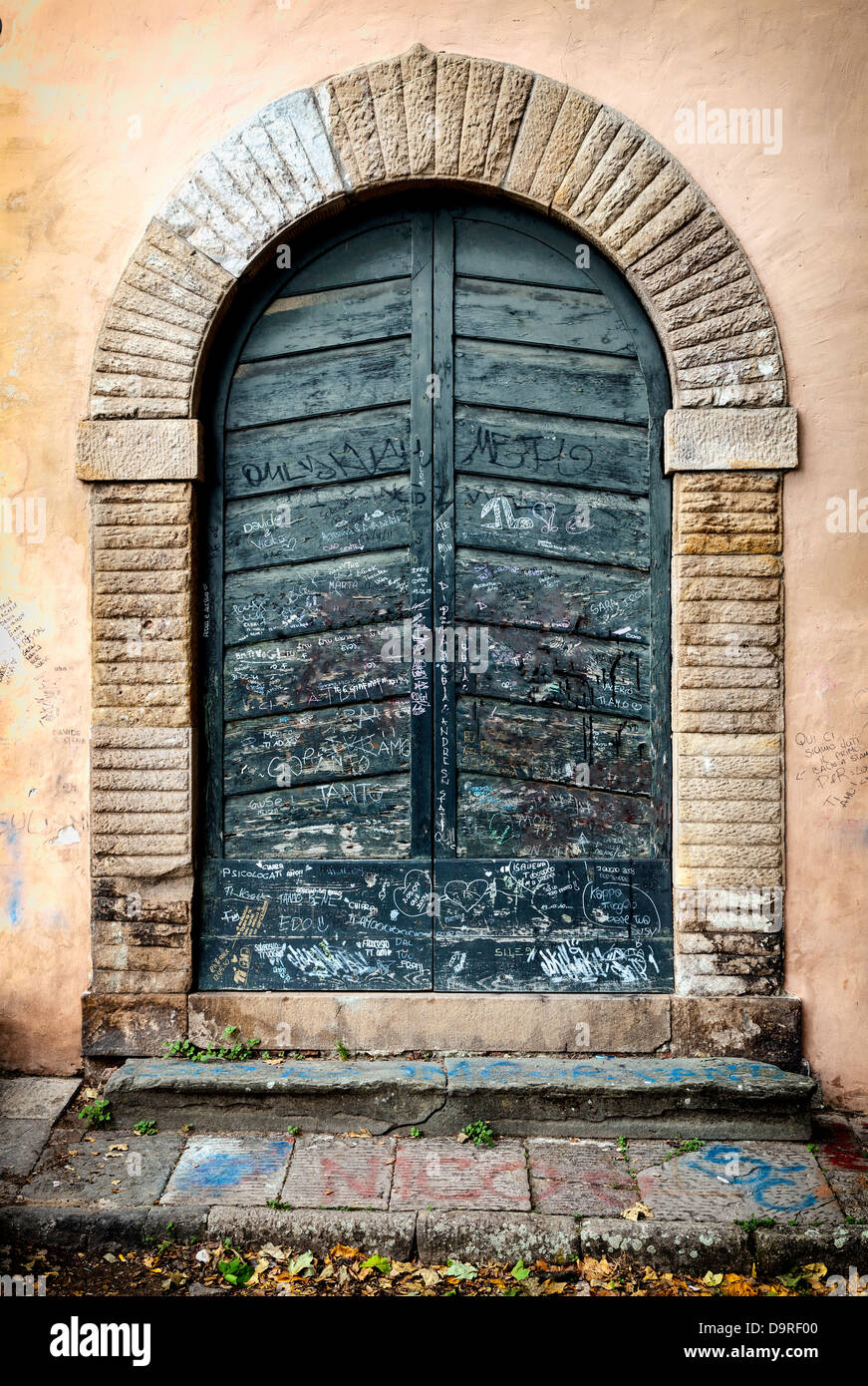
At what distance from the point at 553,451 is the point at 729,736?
54.1 inches

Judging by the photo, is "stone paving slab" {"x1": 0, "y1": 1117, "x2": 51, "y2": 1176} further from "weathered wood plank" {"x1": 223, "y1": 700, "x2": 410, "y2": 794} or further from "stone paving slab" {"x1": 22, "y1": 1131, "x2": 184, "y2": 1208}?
"weathered wood plank" {"x1": 223, "y1": 700, "x2": 410, "y2": 794}

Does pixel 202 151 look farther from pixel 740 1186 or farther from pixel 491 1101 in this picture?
pixel 740 1186

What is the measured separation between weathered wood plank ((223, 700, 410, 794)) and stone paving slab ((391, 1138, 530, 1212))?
57.3 inches

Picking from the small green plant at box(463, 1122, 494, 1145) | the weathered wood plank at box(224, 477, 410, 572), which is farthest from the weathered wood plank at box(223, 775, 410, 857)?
the small green plant at box(463, 1122, 494, 1145)

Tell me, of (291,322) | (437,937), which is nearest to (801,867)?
(437,937)

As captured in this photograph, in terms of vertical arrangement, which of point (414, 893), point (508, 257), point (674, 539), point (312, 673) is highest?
point (508, 257)

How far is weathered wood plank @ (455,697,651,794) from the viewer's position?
4.12 meters

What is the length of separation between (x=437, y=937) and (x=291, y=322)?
263 cm

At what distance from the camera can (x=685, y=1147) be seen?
11.7 feet

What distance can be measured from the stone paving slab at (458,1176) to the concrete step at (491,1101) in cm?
12

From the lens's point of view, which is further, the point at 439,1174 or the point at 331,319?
the point at 331,319

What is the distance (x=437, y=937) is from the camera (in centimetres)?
407

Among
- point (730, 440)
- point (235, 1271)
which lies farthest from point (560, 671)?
point (235, 1271)

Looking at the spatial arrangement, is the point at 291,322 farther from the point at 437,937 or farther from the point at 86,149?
the point at 437,937
